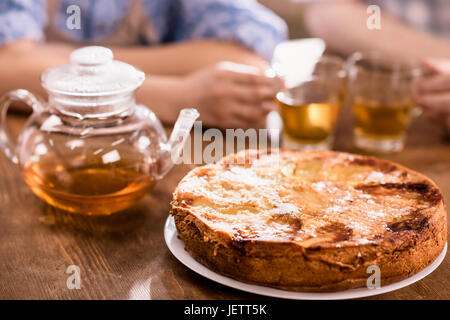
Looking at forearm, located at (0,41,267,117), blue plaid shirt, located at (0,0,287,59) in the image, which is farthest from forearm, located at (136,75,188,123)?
blue plaid shirt, located at (0,0,287,59)

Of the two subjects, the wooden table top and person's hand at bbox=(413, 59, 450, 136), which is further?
person's hand at bbox=(413, 59, 450, 136)

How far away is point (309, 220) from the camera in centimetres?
71

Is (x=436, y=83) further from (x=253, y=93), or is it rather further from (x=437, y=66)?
(x=253, y=93)

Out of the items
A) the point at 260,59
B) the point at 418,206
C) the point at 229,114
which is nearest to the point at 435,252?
the point at 418,206

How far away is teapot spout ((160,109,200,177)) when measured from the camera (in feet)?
2.84

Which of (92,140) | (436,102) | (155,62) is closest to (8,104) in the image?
(92,140)

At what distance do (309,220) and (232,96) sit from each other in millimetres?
596

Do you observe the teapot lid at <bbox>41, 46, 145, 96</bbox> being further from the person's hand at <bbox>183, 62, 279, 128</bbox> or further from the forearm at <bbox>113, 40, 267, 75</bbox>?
the forearm at <bbox>113, 40, 267, 75</bbox>

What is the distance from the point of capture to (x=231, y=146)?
1.17 m

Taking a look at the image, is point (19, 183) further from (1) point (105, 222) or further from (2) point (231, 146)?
(2) point (231, 146)

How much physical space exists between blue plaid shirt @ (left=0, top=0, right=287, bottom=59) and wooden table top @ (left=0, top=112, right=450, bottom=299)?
0.69m

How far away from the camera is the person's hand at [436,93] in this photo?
121 centimetres

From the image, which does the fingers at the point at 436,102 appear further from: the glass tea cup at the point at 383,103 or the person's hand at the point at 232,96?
the person's hand at the point at 232,96

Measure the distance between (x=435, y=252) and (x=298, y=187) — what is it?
0.70ft
